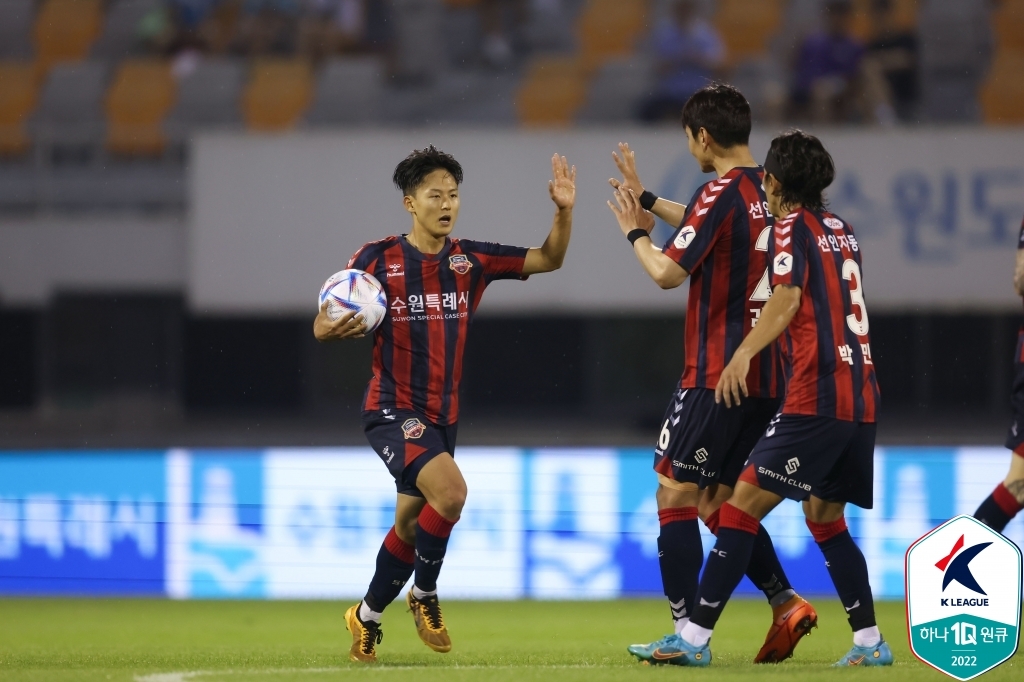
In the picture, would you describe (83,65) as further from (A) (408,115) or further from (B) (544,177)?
(B) (544,177)

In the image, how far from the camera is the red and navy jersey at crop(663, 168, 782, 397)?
179 inches

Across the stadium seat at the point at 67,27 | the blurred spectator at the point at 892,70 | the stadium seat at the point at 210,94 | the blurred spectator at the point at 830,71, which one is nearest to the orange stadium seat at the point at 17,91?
the stadium seat at the point at 67,27

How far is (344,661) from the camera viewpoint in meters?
4.80

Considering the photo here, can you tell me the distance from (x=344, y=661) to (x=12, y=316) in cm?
806

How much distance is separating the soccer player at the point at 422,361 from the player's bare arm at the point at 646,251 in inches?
10.8

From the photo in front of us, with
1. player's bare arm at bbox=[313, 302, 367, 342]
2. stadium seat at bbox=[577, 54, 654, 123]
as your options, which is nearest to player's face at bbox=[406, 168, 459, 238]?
player's bare arm at bbox=[313, 302, 367, 342]

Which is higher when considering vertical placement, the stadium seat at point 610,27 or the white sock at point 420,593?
the stadium seat at point 610,27

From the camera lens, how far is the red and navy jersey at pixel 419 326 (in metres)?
4.90

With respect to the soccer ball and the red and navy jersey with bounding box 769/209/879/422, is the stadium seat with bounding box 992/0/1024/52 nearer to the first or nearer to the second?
the red and navy jersey with bounding box 769/209/879/422

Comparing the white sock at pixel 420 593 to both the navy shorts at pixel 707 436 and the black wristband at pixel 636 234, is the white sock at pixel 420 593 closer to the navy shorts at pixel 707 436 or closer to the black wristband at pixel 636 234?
the navy shorts at pixel 707 436

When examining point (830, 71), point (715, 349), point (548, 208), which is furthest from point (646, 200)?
point (830, 71)

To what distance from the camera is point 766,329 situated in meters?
4.22

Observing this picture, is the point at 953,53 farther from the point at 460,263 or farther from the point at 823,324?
the point at 823,324

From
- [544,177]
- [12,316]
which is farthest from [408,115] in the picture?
[12,316]
